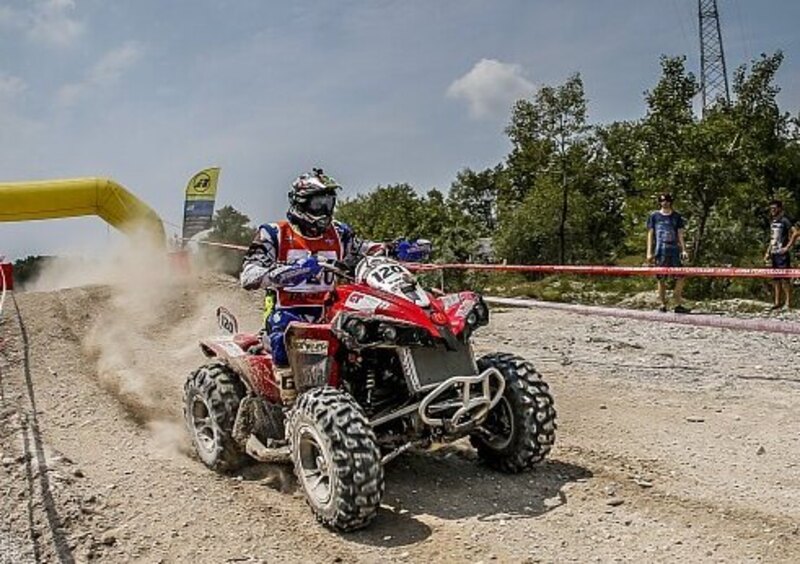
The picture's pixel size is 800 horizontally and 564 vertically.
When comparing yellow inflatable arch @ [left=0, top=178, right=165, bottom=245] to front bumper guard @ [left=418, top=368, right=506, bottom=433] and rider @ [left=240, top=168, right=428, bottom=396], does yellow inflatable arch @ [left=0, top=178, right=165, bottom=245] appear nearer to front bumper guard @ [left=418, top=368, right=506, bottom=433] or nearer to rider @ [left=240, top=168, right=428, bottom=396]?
rider @ [left=240, top=168, right=428, bottom=396]

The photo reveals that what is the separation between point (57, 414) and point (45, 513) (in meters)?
2.64

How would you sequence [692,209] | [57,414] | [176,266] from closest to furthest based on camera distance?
[57,414] → [176,266] → [692,209]

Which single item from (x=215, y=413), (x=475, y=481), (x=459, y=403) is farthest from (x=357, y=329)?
(x=215, y=413)

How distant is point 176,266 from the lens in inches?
620

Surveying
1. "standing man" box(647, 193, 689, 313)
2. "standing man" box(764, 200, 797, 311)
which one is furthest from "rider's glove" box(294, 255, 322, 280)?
"standing man" box(764, 200, 797, 311)

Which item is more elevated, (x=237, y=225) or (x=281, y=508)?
(x=237, y=225)

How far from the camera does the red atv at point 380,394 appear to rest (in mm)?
4695

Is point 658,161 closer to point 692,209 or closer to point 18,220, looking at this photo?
point 692,209

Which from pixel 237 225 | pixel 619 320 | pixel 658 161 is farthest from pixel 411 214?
pixel 619 320

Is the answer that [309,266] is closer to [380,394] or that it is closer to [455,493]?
[380,394]

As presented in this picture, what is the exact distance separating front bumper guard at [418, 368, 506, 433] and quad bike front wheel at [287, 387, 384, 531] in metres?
0.40

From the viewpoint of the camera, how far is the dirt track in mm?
4508

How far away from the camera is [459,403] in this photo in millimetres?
4980

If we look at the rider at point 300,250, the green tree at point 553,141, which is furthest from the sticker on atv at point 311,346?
the green tree at point 553,141
